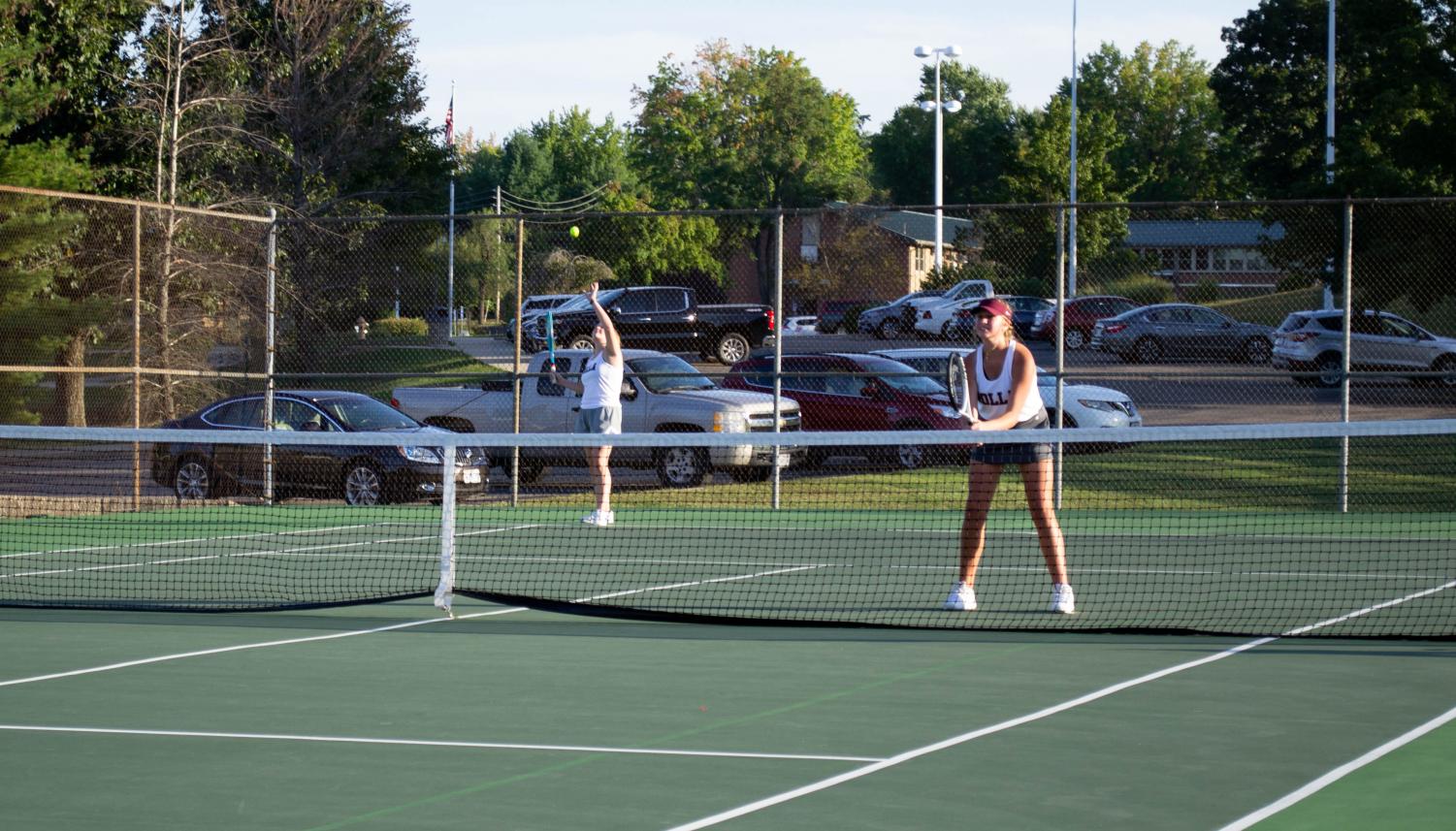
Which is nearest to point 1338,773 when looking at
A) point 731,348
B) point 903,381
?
point 903,381

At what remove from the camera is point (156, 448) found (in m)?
19.5

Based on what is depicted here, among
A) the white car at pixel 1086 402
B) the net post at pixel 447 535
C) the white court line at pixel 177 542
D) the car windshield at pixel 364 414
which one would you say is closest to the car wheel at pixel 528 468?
the car windshield at pixel 364 414

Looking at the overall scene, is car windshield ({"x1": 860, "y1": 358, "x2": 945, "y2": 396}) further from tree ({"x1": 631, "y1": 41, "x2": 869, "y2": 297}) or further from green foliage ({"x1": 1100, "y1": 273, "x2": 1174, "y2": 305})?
tree ({"x1": 631, "y1": 41, "x2": 869, "y2": 297})

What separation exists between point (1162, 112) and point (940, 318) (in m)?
83.3

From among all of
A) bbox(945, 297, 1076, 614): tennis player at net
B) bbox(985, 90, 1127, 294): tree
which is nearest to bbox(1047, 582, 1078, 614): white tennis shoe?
bbox(945, 297, 1076, 614): tennis player at net

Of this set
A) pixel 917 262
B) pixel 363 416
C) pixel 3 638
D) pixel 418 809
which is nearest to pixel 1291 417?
pixel 917 262

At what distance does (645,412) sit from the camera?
20688 mm

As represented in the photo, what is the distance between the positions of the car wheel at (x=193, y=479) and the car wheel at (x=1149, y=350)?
10.6 m

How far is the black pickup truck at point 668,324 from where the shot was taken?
22875mm

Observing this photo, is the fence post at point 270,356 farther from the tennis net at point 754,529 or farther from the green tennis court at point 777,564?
the green tennis court at point 777,564

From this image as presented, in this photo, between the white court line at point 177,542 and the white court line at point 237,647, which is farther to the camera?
the white court line at point 177,542

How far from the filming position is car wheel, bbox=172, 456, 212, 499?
19.4 metres

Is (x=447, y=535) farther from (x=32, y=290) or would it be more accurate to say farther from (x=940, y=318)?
(x=940, y=318)

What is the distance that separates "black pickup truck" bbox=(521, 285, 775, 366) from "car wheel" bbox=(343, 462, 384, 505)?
423 cm
